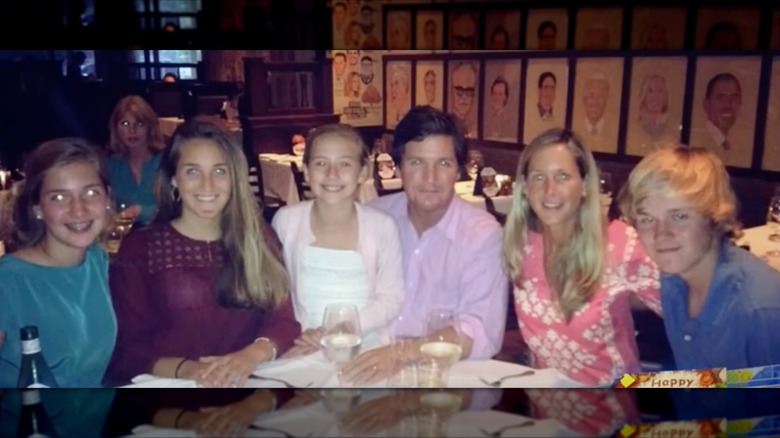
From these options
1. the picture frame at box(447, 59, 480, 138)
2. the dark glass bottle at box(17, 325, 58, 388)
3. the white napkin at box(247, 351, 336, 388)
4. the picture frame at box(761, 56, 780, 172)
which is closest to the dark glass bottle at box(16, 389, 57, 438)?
the dark glass bottle at box(17, 325, 58, 388)

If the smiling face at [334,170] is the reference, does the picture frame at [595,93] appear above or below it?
above

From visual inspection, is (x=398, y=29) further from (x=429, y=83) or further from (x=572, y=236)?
(x=572, y=236)

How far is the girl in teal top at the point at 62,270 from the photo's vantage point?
179 centimetres

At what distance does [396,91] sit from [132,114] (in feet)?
1.96

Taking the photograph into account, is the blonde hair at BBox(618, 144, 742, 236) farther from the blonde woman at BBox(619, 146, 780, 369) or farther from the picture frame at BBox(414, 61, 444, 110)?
the picture frame at BBox(414, 61, 444, 110)

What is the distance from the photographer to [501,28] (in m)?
2.00

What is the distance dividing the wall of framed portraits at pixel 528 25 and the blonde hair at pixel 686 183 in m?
0.32

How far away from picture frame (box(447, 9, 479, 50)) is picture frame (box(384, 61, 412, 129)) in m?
0.26

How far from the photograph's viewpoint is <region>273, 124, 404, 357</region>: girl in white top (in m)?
1.82

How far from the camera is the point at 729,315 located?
1.87 m

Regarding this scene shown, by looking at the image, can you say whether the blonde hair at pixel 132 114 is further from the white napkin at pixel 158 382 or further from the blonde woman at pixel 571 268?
the blonde woman at pixel 571 268

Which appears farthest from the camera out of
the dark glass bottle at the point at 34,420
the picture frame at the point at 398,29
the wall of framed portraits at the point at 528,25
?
the picture frame at the point at 398,29

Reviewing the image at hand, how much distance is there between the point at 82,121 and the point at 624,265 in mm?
1282

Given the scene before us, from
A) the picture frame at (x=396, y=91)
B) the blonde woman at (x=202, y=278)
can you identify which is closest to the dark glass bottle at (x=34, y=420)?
the blonde woman at (x=202, y=278)
